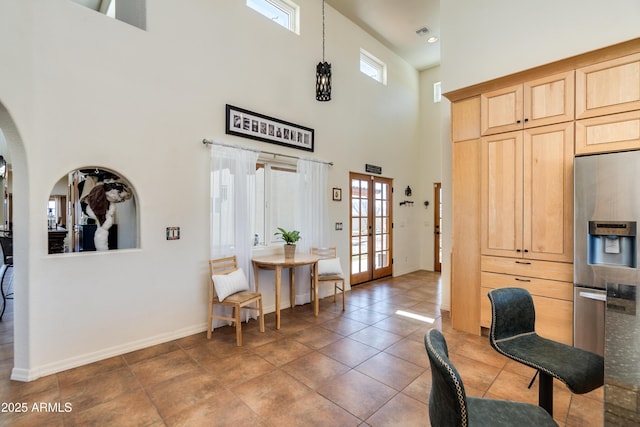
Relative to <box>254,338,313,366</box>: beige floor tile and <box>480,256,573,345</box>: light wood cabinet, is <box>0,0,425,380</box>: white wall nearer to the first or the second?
<box>254,338,313,366</box>: beige floor tile

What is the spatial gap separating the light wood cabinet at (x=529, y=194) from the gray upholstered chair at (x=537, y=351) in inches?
53.0

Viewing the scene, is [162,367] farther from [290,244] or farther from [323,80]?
[323,80]

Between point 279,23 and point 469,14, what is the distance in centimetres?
258

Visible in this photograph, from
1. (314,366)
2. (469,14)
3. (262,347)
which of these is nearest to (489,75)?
(469,14)

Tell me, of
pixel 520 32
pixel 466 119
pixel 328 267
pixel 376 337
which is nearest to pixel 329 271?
pixel 328 267

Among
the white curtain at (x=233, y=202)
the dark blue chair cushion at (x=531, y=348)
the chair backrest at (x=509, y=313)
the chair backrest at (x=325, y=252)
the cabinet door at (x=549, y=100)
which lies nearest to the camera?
the dark blue chair cushion at (x=531, y=348)

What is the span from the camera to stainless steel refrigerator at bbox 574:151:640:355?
7.67 feet

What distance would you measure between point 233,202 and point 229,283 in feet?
3.22

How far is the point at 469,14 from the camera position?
3.81 meters

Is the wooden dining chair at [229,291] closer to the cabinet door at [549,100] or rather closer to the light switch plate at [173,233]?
the light switch plate at [173,233]

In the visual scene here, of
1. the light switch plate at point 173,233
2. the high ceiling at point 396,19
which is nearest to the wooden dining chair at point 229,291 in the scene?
the light switch plate at point 173,233

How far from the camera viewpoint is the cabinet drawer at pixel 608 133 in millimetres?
2453

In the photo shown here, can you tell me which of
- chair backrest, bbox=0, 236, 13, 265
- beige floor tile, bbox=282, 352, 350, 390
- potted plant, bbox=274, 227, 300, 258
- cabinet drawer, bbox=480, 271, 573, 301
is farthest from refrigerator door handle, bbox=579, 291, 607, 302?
chair backrest, bbox=0, 236, 13, 265

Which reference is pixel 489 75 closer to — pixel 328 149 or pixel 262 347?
pixel 328 149
